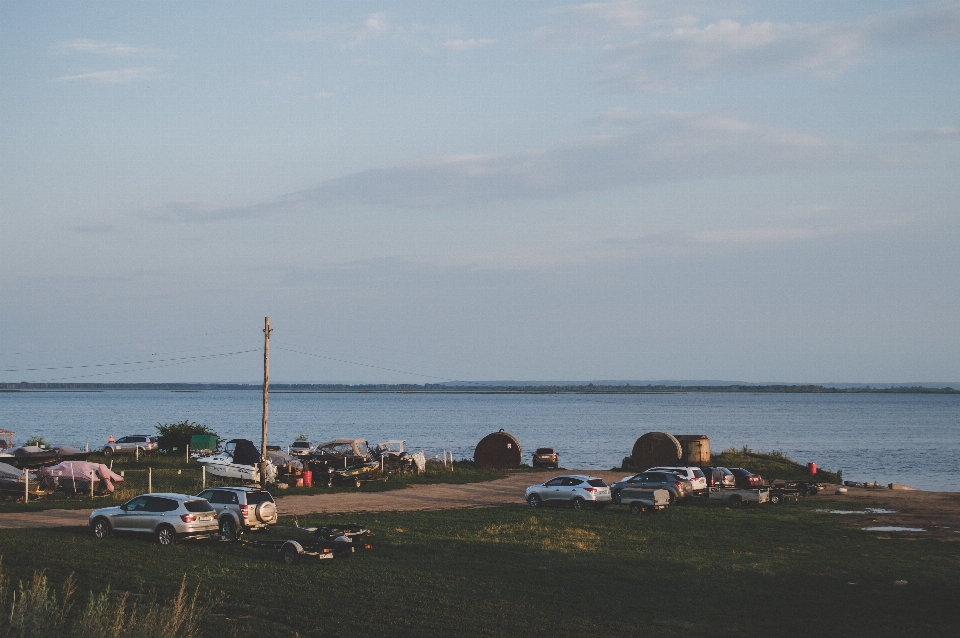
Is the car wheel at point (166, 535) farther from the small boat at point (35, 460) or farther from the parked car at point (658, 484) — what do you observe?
the small boat at point (35, 460)

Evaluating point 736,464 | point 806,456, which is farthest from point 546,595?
point 806,456

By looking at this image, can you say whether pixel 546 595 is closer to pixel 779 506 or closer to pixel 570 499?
pixel 570 499

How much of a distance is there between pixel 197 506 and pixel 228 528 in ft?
5.63

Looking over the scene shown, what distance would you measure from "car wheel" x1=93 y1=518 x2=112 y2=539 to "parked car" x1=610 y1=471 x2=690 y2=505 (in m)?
21.0

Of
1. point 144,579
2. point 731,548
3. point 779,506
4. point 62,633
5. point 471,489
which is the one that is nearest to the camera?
point 62,633

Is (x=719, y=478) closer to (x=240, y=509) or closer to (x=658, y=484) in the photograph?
(x=658, y=484)

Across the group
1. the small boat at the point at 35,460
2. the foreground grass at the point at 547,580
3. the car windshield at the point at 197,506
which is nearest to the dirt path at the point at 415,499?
the foreground grass at the point at 547,580

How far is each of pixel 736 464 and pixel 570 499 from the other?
22708 mm

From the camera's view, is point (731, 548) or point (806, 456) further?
point (806, 456)

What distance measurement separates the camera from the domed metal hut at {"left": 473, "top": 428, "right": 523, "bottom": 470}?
60.7 meters

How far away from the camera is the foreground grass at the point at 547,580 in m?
19.3

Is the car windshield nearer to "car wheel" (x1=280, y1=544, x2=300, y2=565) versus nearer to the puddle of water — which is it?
"car wheel" (x1=280, y1=544, x2=300, y2=565)

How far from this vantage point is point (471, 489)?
160 feet

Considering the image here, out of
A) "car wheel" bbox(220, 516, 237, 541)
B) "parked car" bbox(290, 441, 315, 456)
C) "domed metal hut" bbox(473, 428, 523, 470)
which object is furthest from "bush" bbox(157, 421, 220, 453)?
"car wheel" bbox(220, 516, 237, 541)
